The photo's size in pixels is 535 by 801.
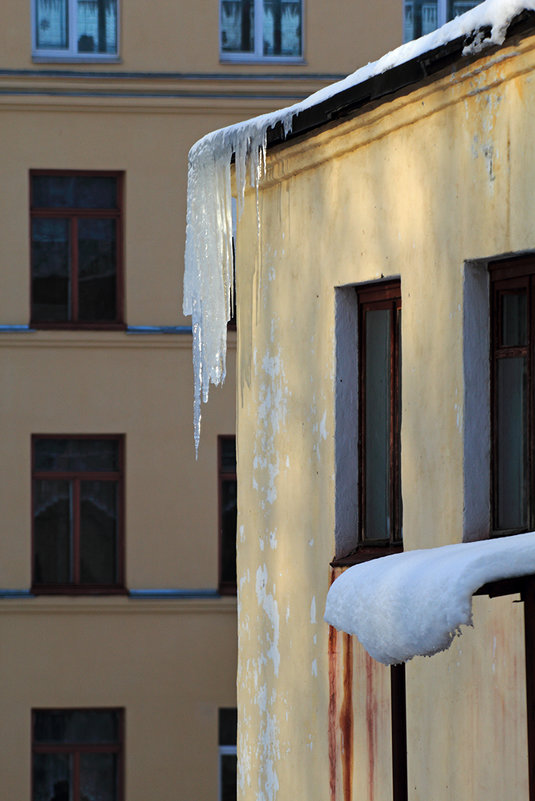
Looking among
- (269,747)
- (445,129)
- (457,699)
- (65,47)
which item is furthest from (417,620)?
(65,47)

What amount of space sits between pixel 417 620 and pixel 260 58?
14.2 m

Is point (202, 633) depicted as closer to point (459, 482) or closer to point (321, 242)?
point (321, 242)

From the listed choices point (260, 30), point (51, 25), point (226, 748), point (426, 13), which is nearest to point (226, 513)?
point (226, 748)

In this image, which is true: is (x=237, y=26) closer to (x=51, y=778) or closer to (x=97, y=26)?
(x=97, y=26)

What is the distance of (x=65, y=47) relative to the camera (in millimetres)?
18531

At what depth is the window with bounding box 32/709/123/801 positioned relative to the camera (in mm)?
18250

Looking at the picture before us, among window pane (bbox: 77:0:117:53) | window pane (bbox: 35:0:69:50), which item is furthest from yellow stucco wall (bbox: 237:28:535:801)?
window pane (bbox: 35:0:69:50)

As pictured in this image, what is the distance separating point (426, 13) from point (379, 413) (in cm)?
1162

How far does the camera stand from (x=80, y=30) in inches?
730

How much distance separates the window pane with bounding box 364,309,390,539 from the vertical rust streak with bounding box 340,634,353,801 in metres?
0.62

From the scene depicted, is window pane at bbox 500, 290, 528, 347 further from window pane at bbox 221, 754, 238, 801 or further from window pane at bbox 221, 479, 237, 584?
window pane at bbox 221, 754, 238, 801

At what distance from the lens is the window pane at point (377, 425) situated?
319 inches

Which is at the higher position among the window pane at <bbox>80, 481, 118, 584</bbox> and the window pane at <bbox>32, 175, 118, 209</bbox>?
the window pane at <bbox>32, 175, 118, 209</bbox>

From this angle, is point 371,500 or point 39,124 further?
point 39,124
